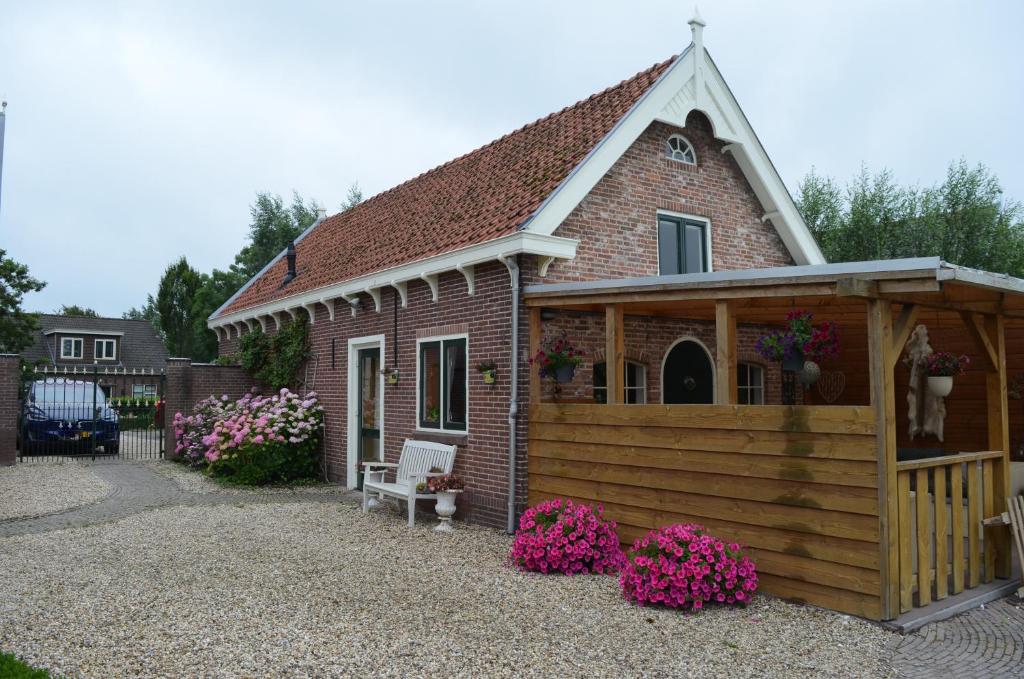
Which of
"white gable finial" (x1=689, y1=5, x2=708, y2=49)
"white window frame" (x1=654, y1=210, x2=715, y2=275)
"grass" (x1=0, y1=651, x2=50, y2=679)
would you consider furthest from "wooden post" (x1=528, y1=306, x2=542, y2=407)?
"grass" (x1=0, y1=651, x2=50, y2=679)

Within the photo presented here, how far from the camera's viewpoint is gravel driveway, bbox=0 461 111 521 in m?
11.2

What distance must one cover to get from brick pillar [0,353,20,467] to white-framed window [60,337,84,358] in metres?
31.4

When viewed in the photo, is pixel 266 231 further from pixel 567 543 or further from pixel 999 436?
pixel 999 436

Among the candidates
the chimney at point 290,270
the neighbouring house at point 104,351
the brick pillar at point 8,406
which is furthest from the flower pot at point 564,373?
the neighbouring house at point 104,351

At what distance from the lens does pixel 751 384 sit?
40.2 ft

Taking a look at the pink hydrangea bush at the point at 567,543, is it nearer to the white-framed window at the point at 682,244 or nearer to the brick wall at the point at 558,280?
the brick wall at the point at 558,280

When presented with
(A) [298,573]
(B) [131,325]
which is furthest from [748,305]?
(B) [131,325]

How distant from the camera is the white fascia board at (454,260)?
9.04m

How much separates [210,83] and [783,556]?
12.8 meters

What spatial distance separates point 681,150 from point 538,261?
3.78m

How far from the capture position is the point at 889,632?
5750mm

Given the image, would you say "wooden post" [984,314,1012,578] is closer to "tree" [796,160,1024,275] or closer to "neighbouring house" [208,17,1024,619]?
"neighbouring house" [208,17,1024,619]

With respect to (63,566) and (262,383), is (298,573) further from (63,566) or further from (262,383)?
(262,383)

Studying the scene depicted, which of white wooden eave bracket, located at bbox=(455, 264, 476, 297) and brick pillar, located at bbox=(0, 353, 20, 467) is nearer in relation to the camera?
white wooden eave bracket, located at bbox=(455, 264, 476, 297)
